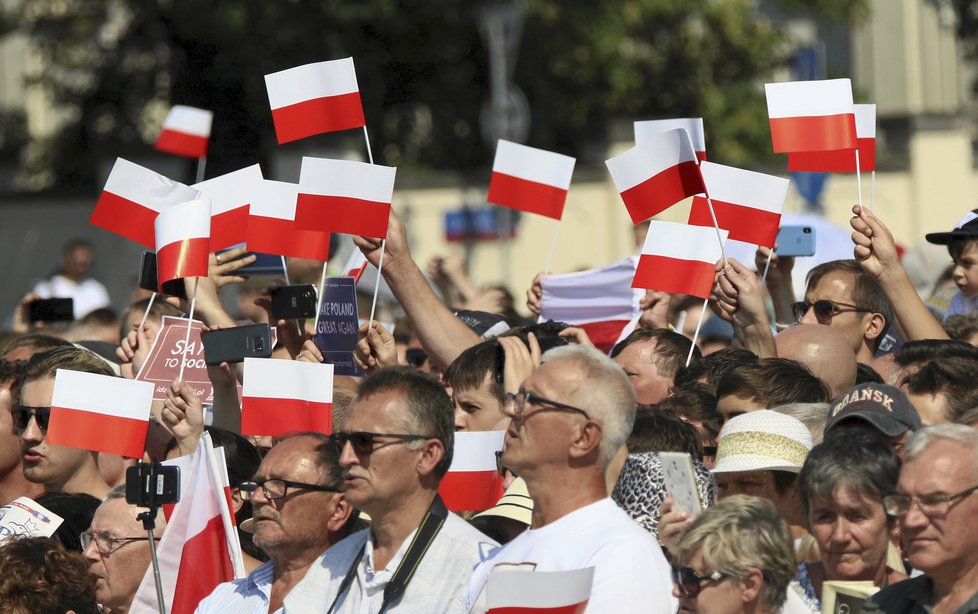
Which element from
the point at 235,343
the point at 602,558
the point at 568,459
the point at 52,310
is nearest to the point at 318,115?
the point at 235,343

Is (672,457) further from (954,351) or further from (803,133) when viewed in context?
(803,133)

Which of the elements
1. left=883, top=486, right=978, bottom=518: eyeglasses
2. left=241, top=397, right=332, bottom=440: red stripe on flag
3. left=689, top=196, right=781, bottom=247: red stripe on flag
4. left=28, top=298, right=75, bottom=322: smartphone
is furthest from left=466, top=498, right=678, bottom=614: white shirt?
left=28, top=298, right=75, bottom=322: smartphone

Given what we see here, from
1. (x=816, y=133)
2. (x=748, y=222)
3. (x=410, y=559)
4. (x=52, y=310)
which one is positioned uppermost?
(x=816, y=133)

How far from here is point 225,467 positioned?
17.9 feet

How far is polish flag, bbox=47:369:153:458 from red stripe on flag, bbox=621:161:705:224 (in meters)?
1.98

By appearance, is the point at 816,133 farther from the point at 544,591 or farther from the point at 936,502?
the point at 544,591

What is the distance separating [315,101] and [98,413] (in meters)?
1.67

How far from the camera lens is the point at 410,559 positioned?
15.5ft

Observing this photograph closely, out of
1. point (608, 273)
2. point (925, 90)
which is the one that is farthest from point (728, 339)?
point (925, 90)

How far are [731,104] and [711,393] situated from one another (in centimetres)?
1931

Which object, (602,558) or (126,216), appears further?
(126,216)

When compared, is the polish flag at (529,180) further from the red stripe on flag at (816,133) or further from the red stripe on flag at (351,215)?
the red stripe on flag at (351,215)

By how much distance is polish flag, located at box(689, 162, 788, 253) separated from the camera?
6836 mm

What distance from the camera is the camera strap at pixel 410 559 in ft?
15.4
